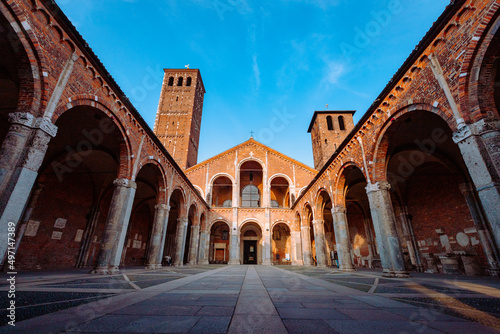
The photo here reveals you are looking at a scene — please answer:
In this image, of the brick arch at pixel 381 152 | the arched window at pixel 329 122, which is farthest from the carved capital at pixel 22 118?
the arched window at pixel 329 122

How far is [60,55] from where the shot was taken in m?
5.65

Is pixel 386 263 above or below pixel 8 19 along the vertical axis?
below

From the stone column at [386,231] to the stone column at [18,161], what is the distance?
394 inches

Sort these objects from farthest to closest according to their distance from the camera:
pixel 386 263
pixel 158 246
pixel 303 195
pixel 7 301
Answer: pixel 303 195 → pixel 158 246 → pixel 386 263 → pixel 7 301

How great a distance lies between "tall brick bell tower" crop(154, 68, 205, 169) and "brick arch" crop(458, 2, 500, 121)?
24.9 meters

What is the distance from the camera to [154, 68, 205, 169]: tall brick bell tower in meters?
27.6

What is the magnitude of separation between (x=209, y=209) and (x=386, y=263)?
16183 mm

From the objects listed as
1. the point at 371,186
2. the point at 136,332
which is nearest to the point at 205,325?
the point at 136,332

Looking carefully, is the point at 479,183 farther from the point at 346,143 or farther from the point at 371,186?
the point at 346,143

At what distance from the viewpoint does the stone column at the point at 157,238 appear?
1091cm

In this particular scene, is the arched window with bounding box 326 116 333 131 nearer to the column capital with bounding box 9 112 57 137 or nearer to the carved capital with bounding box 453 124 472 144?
the carved capital with bounding box 453 124 472 144

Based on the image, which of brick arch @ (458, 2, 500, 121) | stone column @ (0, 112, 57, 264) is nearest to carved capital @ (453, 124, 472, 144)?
brick arch @ (458, 2, 500, 121)

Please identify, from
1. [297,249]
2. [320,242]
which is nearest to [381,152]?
[320,242]

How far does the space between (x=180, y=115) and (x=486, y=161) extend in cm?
2983
